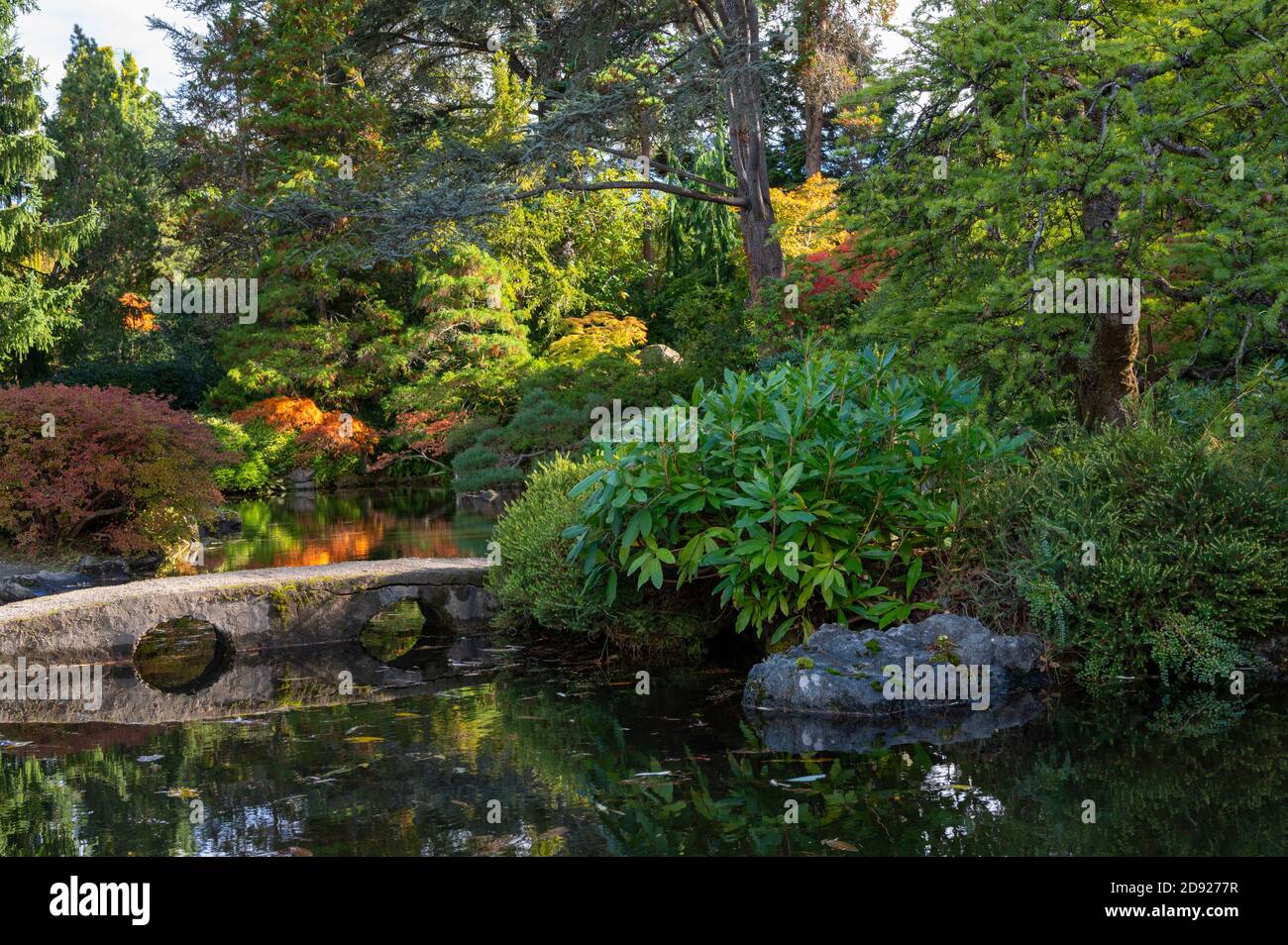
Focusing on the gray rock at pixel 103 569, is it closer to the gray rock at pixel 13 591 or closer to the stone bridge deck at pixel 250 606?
the gray rock at pixel 13 591

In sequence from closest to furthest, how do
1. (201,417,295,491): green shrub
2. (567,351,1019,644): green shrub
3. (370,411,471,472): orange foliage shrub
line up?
(567,351,1019,644): green shrub, (370,411,471,472): orange foliage shrub, (201,417,295,491): green shrub

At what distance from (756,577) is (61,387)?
28.0 ft

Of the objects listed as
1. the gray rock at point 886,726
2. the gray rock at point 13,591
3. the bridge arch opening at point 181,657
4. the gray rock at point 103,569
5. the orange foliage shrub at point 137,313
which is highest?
the orange foliage shrub at point 137,313

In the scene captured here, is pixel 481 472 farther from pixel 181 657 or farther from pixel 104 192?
pixel 104 192

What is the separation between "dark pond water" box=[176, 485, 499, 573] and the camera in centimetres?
1130

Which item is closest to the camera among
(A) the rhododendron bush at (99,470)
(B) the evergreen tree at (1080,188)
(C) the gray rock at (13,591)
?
(B) the evergreen tree at (1080,188)

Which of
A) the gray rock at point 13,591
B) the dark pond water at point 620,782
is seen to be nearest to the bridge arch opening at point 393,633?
the dark pond water at point 620,782

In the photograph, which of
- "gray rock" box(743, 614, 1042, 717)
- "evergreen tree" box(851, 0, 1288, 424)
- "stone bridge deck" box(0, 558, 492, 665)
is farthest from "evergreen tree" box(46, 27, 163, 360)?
"gray rock" box(743, 614, 1042, 717)

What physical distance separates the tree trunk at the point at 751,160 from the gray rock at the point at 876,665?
385 inches

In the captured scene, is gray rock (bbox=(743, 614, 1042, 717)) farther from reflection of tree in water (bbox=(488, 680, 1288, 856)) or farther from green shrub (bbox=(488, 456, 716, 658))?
green shrub (bbox=(488, 456, 716, 658))

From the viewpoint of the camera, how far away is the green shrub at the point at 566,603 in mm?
6395

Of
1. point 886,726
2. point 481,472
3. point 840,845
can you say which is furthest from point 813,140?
point 840,845

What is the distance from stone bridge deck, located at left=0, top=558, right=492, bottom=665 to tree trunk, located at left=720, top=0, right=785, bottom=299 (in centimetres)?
819

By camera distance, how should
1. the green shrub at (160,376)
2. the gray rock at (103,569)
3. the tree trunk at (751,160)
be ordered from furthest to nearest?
the green shrub at (160,376), the tree trunk at (751,160), the gray rock at (103,569)
